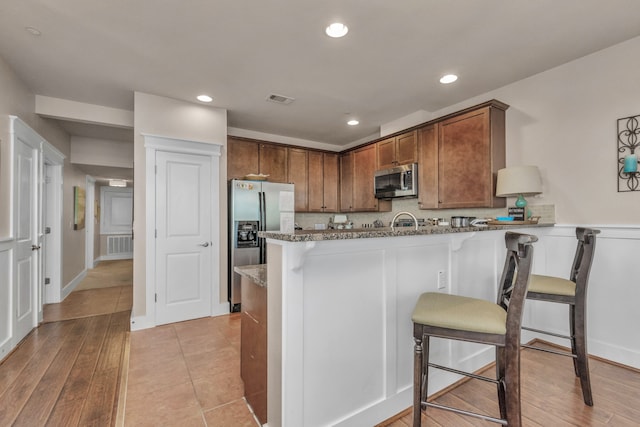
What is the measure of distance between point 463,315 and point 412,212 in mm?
3032

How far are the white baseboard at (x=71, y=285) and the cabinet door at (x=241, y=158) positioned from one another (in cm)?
316

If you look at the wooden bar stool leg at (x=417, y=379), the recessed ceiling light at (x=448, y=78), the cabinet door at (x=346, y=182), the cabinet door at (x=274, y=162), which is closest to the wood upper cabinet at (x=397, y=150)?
the cabinet door at (x=346, y=182)

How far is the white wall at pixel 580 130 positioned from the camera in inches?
95.9

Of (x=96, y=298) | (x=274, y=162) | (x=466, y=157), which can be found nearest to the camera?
(x=466, y=157)

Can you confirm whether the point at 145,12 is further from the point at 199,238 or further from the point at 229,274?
the point at 229,274

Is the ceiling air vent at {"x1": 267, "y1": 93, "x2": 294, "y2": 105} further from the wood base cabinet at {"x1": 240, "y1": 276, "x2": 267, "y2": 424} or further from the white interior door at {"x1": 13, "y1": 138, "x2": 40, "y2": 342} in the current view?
the white interior door at {"x1": 13, "y1": 138, "x2": 40, "y2": 342}

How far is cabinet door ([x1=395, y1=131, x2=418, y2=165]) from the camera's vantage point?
156 inches

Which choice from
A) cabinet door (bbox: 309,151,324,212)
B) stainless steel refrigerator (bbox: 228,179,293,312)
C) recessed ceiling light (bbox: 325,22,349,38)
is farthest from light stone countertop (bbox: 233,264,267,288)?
cabinet door (bbox: 309,151,324,212)

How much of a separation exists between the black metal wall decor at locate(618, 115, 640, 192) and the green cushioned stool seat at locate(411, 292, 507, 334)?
1924 mm

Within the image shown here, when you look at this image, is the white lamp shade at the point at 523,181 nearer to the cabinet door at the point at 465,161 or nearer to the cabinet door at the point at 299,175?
the cabinet door at the point at 465,161

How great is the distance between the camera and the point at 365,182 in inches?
195

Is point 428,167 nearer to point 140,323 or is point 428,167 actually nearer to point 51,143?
point 140,323

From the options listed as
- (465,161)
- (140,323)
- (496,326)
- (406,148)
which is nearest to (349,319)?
(496,326)

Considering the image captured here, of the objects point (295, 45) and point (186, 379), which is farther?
point (295, 45)
